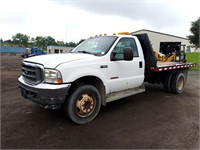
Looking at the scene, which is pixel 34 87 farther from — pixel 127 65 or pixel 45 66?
pixel 127 65

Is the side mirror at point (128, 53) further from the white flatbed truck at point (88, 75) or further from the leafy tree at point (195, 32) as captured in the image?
the leafy tree at point (195, 32)

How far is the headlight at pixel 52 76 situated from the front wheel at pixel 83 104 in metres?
0.50

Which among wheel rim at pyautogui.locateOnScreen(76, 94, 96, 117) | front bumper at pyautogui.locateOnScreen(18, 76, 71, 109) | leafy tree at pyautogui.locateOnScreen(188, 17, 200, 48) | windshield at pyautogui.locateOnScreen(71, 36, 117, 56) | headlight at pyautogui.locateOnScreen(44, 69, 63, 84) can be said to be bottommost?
wheel rim at pyautogui.locateOnScreen(76, 94, 96, 117)

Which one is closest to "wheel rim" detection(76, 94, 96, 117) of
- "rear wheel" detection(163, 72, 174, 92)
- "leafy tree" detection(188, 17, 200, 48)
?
"rear wheel" detection(163, 72, 174, 92)

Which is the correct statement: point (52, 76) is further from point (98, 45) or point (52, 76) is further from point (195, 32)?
point (195, 32)

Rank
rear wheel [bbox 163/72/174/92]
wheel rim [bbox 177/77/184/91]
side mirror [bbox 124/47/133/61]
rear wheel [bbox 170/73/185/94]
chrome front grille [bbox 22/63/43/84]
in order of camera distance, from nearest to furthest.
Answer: chrome front grille [bbox 22/63/43/84] < side mirror [bbox 124/47/133/61] < rear wheel [bbox 170/73/185/94] < rear wheel [bbox 163/72/174/92] < wheel rim [bbox 177/77/184/91]

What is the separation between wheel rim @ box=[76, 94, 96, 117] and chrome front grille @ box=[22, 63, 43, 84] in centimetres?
95

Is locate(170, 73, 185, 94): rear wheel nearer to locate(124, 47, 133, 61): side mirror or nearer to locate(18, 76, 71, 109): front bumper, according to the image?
locate(124, 47, 133, 61): side mirror

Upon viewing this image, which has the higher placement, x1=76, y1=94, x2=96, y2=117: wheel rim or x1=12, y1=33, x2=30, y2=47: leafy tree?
x1=12, y1=33, x2=30, y2=47: leafy tree

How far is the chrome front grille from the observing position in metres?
3.64

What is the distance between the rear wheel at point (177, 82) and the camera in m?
6.66

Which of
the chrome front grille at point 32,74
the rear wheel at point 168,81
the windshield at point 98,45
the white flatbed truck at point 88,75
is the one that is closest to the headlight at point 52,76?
the white flatbed truck at point 88,75

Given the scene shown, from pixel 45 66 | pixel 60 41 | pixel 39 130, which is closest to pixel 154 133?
pixel 39 130

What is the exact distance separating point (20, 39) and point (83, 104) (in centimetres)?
10952
